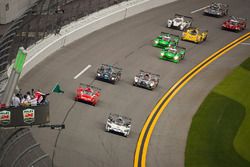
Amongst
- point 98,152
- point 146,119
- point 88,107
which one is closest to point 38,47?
point 88,107

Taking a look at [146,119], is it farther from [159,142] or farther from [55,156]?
[55,156]

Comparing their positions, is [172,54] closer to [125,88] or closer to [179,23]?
[125,88]

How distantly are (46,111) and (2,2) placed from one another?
2923 centimetres

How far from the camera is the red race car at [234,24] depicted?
189 feet

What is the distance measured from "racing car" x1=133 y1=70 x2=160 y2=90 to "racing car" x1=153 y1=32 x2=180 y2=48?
777cm

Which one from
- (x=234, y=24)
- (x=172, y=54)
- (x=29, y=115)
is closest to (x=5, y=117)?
(x=29, y=115)

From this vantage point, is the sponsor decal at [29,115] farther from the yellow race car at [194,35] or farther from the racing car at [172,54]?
the yellow race car at [194,35]

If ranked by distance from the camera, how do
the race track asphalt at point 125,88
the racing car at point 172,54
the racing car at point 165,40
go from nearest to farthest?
the race track asphalt at point 125,88 < the racing car at point 172,54 < the racing car at point 165,40

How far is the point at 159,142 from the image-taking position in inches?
1449

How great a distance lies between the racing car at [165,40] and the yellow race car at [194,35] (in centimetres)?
198

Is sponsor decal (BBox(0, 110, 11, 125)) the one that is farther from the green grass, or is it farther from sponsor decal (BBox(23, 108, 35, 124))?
the green grass

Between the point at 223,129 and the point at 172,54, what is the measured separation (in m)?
11.2

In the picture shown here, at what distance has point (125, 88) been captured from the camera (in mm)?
43594

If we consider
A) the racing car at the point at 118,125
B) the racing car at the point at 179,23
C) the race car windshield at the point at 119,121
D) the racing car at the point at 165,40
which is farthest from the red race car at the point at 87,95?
the racing car at the point at 179,23
